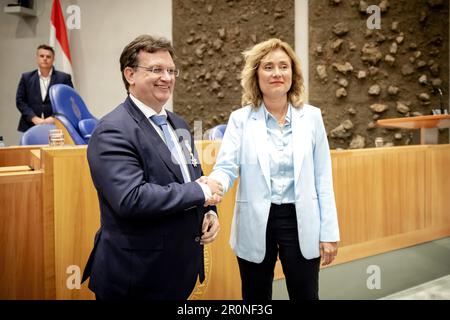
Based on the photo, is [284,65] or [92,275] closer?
[92,275]

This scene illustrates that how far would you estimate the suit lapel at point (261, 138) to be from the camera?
1.57 metres

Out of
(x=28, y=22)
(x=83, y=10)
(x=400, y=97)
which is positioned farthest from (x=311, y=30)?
(x=28, y=22)

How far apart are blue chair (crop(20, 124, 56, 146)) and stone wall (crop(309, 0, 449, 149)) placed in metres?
3.04

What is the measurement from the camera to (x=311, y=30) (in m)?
5.44

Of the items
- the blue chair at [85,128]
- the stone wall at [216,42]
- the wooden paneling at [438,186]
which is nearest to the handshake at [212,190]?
the blue chair at [85,128]

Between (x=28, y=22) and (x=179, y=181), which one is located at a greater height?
(x=28, y=22)

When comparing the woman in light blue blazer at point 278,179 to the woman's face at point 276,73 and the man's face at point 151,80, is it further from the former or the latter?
the man's face at point 151,80

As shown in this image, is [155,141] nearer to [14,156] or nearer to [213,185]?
[213,185]

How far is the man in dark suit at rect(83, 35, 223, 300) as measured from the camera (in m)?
1.18

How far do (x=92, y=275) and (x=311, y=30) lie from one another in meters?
4.69

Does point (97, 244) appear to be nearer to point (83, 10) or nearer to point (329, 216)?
point (329, 216)

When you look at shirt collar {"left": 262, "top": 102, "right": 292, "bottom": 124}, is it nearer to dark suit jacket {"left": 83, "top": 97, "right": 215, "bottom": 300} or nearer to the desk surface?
dark suit jacket {"left": 83, "top": 97, "right": 215, "bottom": 300}

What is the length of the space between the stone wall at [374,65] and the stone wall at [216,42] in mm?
537

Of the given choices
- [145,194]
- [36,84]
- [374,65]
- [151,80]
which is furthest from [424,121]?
[36,84]
